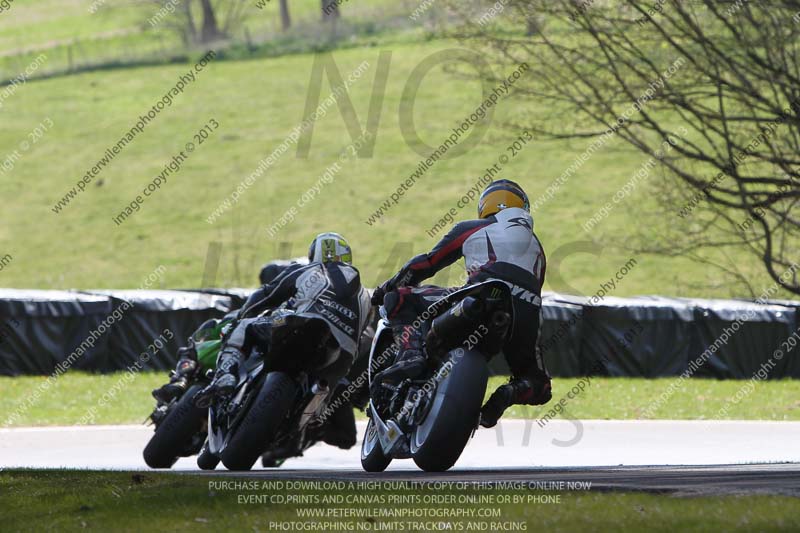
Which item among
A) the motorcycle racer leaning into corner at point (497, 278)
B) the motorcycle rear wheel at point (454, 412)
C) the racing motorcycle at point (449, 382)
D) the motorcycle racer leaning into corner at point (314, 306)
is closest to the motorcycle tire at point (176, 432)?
the motorcycle racer leaning into corner at point (314, 306)

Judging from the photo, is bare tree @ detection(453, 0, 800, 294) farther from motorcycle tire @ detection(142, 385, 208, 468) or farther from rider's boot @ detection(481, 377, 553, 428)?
motorcycle tire @ detection(142, 385, 208, 468)

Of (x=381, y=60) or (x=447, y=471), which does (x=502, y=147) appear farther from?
(x=447, y=471)

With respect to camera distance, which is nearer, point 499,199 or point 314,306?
point 499,199

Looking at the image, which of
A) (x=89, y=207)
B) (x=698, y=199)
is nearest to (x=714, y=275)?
(x=698, y=199)

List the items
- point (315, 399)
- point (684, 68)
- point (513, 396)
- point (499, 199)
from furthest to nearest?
1. point (684, 68)
2. point (315, 399)
3. point (499, 199)
4. point (513, 396)

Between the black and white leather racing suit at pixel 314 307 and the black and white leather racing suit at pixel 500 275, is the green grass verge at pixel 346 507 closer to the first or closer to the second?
the black and white leather racing suit at pixel 500 275

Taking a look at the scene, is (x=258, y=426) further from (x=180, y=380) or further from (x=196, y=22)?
(x=196, y=22)

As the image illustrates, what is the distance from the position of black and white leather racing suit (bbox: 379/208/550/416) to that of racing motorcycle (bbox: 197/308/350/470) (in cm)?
96

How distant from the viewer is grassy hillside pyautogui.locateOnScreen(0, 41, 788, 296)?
115 feet

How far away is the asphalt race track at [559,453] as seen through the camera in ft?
23.9

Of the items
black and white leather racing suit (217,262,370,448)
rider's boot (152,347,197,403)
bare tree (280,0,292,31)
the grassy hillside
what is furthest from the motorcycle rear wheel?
bare tree (280,0,292,31)

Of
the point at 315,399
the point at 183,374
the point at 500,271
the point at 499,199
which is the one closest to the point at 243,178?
the point at 183,374

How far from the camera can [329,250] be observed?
29.5 feet

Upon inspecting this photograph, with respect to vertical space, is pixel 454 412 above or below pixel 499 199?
below
